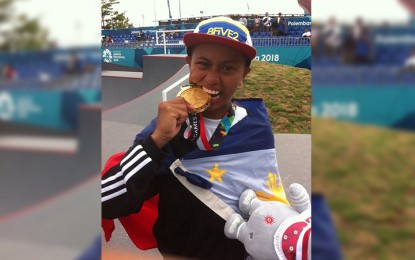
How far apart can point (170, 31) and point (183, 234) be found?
2.61 feet

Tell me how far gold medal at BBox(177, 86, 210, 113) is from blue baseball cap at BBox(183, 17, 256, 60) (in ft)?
0.58

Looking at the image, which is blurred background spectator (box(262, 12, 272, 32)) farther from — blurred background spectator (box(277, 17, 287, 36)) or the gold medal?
the gold medal

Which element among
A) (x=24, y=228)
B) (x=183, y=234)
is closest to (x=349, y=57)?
(x=183, y=234)

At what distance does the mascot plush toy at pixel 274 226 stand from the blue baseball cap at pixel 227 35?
52 centimetres

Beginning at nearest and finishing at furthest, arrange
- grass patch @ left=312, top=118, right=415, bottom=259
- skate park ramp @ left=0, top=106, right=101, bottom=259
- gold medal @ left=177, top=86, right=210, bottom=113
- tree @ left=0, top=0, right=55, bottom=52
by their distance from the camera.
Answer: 1. grass patch @ left=312, top=118, right=415, bottom=259
2. tree @ left=0, top=0, right=55, bottom=52
3. skate park ramp @ left=0, top=106, right=101, bottom=259
4. gold medal @ left=177, top=86, right=210, bottom=113

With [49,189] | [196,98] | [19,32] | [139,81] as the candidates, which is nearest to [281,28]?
[196,98]

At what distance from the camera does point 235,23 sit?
1.54 meters

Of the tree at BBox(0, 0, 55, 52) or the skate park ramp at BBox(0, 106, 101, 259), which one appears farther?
the skate park ramp at BBox(0, 106, 101, 259)

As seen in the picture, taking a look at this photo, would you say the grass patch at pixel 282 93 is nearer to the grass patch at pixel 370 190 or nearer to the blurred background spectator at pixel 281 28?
the blurred background spectator at pixel 281 28

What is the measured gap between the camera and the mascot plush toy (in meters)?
1.47

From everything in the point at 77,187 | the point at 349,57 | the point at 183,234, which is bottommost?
the point at 183,234

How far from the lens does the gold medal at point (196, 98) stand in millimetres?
1551

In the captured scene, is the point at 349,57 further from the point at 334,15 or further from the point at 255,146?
the point at 255,146

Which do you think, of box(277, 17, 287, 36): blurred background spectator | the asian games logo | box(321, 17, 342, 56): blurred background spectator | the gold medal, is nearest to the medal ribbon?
the gold medal
